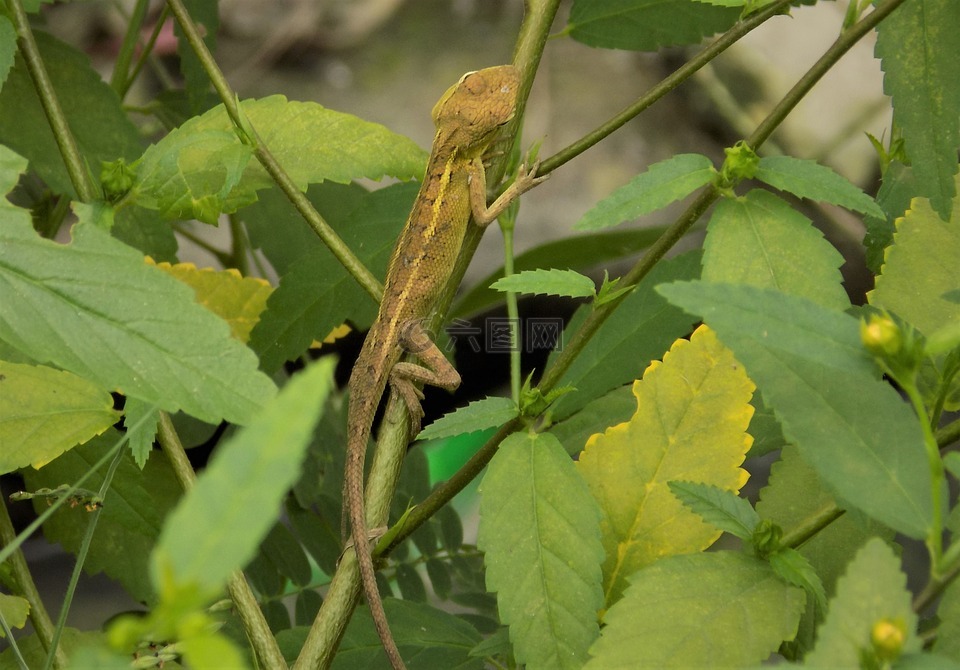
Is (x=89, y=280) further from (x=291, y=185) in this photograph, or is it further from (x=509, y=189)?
(x=509, y=189)

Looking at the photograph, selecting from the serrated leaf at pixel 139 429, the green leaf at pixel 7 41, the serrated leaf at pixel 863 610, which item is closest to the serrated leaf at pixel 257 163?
the green leaf at pixel 7 41

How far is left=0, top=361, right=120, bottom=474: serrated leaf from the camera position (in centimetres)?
166

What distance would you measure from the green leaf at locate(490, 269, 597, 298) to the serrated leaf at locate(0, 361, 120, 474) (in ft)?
2.43

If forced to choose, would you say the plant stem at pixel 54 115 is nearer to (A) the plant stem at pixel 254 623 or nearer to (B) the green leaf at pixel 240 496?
(A) the plant stem at pixel 254 623

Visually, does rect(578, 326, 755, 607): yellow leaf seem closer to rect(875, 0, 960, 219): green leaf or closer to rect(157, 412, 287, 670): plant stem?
rect(875, 0, 960, 219): green leaf

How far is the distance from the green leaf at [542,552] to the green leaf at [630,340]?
0.41 meters

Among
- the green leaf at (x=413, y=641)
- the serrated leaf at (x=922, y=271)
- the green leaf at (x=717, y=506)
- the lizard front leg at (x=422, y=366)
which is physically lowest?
the green leaf at (x=413, y=641)

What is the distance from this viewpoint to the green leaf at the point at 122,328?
50.7 inches

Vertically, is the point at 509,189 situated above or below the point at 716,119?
below

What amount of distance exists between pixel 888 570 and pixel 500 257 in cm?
464

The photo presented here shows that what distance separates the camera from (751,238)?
5.02 ft

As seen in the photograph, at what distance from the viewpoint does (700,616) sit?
4.65 ft

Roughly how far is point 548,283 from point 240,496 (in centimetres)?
86

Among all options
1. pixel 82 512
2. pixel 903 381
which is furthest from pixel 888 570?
pixel 82 512
